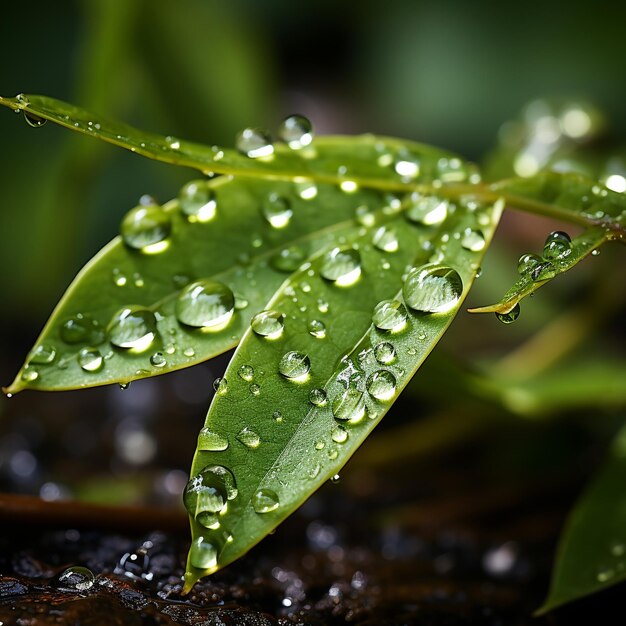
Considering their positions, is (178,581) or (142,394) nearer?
(178,581)

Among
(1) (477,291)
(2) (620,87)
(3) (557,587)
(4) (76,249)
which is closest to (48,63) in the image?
(4) (76,249)

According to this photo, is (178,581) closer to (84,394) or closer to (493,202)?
(493,202)

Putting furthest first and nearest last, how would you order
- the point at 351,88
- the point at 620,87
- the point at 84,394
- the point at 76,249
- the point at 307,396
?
the point at 351,88
the point at 620,87
the point at 76,249
the point at 84,394
the point at 307,396

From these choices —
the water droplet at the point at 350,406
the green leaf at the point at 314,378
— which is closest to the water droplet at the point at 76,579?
the green leaf at the point at 314,378

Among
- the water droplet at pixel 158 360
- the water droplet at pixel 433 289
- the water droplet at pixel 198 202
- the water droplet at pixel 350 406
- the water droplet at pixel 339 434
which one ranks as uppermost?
the water droplet at pixel 198 202

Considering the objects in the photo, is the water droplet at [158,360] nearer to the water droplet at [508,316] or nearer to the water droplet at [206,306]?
the water droplet at [206,306]

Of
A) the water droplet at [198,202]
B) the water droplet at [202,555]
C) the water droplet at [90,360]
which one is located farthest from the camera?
the water droplet at [198,202]

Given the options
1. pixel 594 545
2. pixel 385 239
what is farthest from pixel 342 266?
pixel 594 545

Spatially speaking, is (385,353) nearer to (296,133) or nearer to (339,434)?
(339,434)
